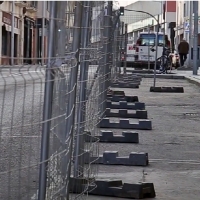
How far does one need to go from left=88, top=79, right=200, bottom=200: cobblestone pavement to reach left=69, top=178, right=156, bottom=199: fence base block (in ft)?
0.32

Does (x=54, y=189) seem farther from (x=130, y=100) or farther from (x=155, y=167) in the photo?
(x=130, y=100)

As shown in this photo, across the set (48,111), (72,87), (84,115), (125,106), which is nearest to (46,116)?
(48,111)

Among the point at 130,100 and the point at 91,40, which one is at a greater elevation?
the point at 91,40

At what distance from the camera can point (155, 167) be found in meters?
8.27

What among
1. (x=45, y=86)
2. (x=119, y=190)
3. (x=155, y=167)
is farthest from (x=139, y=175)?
(x=45, y=86)

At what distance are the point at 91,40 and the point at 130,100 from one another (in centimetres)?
964

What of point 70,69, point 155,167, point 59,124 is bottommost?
point 155,167

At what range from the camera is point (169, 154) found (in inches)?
368

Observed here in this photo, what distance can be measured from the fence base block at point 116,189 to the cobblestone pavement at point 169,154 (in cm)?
10

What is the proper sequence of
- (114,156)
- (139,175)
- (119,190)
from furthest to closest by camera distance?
(114,156) → (139,175) → (119,190)

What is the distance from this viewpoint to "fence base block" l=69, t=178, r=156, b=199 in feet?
20.8

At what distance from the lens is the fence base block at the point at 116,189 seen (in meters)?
6.35

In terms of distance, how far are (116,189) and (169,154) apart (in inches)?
115

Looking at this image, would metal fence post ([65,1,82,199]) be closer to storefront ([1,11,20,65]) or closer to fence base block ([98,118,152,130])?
storefront ([1,11,20,65])
